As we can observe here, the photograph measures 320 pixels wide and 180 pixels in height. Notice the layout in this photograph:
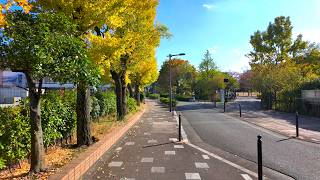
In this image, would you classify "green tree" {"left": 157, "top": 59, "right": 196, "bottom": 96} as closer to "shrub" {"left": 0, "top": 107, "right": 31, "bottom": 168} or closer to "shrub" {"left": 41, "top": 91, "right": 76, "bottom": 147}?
"shrub" {"left": 41, "top": 91, "right": 76, "bottom": 147}

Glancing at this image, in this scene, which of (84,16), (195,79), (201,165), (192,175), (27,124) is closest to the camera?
(27,124)

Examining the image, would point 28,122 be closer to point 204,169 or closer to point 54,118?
point 54,118

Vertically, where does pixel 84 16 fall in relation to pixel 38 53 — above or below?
above

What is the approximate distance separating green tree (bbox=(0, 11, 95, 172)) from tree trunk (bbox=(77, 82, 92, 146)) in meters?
3.38

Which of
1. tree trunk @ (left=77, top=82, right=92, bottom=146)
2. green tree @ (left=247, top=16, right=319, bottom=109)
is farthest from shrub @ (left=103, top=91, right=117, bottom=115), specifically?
green tree @ (left=247, top=16, right=319, bottom=109)

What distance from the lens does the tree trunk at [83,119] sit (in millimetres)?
10406

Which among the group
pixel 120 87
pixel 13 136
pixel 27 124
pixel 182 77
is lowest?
pixel 13 136

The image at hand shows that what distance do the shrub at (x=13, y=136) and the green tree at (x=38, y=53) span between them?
16.4 inches

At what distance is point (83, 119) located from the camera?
10602mm

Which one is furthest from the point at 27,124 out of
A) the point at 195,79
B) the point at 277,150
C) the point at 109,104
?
the point at 195,79

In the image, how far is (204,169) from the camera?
8312 millimetres

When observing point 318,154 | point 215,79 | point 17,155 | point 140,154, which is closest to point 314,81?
point 318,154

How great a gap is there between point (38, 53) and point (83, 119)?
4.96m

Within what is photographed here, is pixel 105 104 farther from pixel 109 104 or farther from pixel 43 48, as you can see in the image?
pixel 43 48
